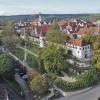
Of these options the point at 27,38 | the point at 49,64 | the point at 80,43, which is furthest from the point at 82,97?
the point at 27,38

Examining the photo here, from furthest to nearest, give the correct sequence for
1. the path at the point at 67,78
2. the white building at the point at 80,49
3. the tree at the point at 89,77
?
the white building at the point at 80,49 < the path at the point at 67,78 < the tree at the point at 89,77

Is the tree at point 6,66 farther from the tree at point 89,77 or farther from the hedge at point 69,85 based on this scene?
the tree at point 89,77

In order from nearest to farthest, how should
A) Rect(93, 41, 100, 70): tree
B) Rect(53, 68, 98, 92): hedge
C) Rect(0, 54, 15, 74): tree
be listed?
Rect(53, 68, 98, 92): hedge → Rect(0, 54, 15, 74): tree → Rect(93, 41, 100, 70): tree

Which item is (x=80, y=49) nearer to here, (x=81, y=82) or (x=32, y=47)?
(x=81, y=82)

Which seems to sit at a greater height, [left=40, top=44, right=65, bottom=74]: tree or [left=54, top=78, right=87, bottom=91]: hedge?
[left=40, top=44, right=65, bottom=74]: tree

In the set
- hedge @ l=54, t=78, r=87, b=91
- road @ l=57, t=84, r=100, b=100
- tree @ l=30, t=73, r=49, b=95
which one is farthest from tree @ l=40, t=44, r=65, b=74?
road @ l=57, t=84, r=100, b=100

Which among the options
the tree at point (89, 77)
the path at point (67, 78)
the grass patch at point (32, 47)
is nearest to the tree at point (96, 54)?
the tree at point (89, 77)

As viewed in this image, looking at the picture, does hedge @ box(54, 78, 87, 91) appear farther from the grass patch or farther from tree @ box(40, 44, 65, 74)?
the grass patch

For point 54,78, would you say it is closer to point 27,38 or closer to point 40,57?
point 40,57
